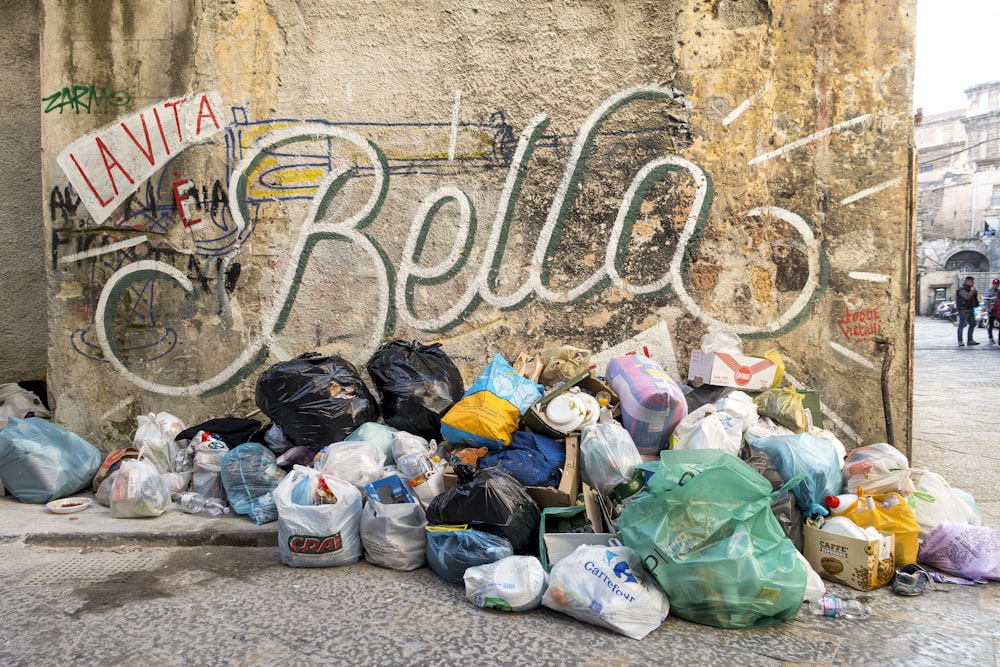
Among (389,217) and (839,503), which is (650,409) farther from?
(389,217)

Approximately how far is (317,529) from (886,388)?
3.19m

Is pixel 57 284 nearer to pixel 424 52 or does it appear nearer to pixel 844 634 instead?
pixel 424 52

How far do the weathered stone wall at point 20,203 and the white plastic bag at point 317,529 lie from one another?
3160mm

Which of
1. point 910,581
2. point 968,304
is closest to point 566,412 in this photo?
point 910,581

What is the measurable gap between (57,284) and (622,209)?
11.6ft

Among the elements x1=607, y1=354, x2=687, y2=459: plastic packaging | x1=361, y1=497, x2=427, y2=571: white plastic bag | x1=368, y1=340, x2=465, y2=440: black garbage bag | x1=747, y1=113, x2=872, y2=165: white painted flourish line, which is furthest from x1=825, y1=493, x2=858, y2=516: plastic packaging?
x1=747, y1=113, x2=872, y2=165: white painted flourish line

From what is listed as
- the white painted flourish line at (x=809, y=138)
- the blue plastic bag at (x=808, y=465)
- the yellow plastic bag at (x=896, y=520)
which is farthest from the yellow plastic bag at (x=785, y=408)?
the white painted flourish line at (x=809, y=138)

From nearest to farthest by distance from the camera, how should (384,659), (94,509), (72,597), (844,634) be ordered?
(384,659)
(844,634)
(72,597)
(94,509)

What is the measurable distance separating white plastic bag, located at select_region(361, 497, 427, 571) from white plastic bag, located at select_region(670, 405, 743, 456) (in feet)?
4.11

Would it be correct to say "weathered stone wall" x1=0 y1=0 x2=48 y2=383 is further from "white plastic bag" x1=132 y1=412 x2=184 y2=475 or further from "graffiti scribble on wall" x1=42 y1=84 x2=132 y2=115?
"white plastic bag" x1=132 y1=412 x2=184 y2=475

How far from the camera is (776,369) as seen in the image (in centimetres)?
393

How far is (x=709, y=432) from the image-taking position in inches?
127

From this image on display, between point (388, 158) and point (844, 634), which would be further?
point (388, 158)

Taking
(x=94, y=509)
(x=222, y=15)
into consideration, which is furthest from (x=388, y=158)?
(x=94, y=509)
